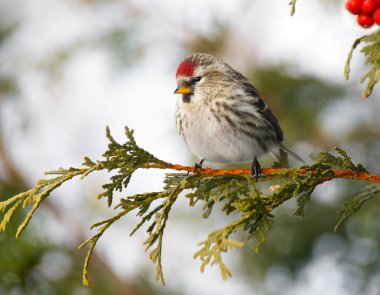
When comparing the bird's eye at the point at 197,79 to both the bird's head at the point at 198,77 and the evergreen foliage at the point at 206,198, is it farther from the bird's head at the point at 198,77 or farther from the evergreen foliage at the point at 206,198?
the evergreen foliage at the point at 206,198

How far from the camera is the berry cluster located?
1638 mm

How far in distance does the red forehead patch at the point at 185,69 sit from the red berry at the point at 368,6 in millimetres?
1823

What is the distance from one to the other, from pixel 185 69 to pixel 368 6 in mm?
1842

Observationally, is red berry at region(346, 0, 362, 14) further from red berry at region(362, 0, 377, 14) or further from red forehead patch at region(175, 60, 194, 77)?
red forehead patch at region(175, 60, 194, 77)

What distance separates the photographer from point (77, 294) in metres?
3.20

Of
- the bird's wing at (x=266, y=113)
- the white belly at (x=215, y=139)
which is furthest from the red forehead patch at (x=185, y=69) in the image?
the bird's wing at (x=266, y=113)

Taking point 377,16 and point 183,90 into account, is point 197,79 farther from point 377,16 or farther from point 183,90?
point 377,16

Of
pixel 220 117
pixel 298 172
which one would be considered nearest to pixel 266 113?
pixel 220 117

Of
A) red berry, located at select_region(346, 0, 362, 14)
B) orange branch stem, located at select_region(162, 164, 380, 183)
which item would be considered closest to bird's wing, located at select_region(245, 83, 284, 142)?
orange branch stem, located at select_region(162, 164, 380, 183)

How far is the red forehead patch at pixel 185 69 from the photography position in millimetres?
3395

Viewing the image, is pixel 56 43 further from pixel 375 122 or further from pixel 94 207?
pixel 375 122

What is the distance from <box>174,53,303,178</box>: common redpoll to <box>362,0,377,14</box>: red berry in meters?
1.45

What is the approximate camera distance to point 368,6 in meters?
1.64

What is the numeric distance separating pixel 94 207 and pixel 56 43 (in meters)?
1.36
